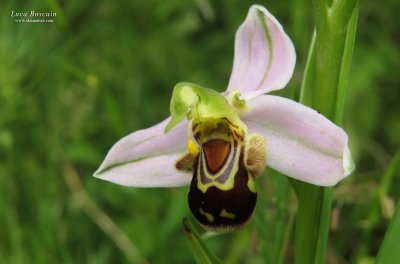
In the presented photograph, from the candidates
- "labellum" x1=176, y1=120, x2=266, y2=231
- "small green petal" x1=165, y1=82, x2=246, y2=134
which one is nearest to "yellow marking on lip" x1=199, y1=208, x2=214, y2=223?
"labellum" x1=176, y1=120, x2=266, y2=231

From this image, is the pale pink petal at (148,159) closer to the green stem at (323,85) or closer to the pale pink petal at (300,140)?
the pale pink petal at (300,140)

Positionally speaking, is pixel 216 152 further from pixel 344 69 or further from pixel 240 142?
pixel 344 69

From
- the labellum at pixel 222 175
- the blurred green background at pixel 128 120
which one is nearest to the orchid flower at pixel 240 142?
the labellum at pixel 222 175

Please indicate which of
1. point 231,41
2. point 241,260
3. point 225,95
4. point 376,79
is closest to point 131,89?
point 231,41

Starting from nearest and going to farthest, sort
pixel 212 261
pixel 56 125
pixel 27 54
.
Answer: pixel 212 261
pixel 27 54
pixel 56 125

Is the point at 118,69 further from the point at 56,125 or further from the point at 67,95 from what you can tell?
the point at 56,125

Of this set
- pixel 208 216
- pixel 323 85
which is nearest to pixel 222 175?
pixel 208 216
